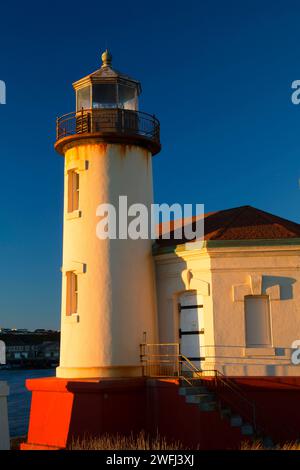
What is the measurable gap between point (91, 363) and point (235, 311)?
4.30m

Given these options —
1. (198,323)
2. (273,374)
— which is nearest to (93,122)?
(198,323)

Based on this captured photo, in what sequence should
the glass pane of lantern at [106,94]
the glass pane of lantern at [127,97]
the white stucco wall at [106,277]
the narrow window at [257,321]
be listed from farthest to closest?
the glass pane of lantern at [127,97]
the glass pane of lantern at [106,94]
the white stucco wall at [106,277]
the narrow window at [257,321]

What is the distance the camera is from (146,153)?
62.0 ft

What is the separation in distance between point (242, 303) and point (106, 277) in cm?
393

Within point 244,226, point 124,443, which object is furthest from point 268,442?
point 244,226

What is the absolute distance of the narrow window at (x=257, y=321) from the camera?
16.8m

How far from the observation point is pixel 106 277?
57.1 feet

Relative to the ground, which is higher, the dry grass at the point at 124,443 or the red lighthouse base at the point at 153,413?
the red lighthouse base at the point at 153,413

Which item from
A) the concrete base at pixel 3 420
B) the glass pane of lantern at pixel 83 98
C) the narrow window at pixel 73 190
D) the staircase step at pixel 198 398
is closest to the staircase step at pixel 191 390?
the staircase step at pixel 198 398

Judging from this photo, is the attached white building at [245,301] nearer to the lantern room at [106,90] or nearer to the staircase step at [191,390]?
the staircase step at [191,390]

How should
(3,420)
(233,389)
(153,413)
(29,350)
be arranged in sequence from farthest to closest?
(29,350) → (153,413) → (233,389) → (3,420)

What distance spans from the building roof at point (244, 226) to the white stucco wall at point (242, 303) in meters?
0.51

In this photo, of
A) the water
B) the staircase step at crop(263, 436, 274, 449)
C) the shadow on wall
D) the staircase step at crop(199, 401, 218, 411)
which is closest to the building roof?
the shadow on wall

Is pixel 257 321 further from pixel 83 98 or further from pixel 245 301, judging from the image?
pixel 83 98
